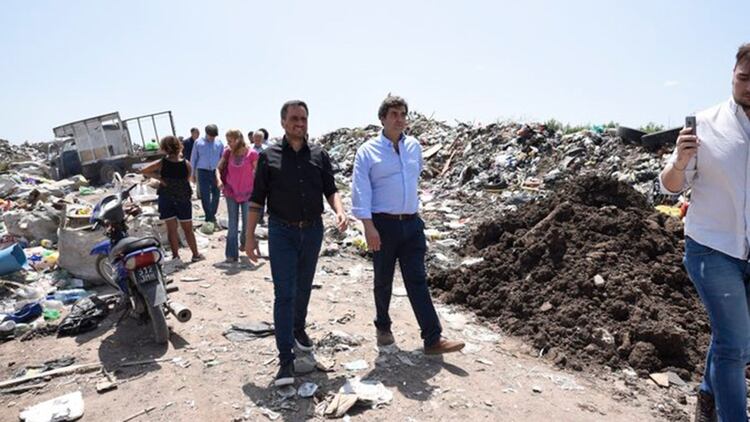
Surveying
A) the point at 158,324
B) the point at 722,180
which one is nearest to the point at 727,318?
the point at 722,180

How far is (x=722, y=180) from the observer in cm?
230

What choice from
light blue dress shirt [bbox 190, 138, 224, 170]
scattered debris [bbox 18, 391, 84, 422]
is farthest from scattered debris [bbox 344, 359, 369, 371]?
light blue dress shirt [bbox 190, 138, 224, 170]

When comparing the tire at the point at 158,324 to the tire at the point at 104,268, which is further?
the tire at the point at 104,268

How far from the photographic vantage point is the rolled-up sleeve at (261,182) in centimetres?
337

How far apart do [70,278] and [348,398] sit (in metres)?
4.17

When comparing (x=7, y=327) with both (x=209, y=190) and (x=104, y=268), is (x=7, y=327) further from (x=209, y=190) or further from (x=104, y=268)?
(x=209, y=190)

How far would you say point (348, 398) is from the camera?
10.2 ft

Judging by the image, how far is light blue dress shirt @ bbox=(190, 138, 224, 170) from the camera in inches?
310

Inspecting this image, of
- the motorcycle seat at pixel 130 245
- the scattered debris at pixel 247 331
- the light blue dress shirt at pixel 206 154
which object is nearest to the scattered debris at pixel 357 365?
the scattered debris at pixel 247 331

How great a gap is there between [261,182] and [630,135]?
1035cm

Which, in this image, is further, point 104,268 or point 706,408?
point 104,268

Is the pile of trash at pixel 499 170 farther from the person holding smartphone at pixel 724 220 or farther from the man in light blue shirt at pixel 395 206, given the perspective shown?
the person holding smartphone at pixel 724 220

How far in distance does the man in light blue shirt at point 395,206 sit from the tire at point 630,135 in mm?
9275

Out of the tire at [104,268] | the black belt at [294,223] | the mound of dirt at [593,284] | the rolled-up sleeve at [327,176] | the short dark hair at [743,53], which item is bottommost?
the mound of dirt at [593,284]
